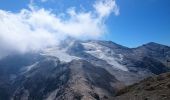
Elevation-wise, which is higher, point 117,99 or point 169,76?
point 169,76

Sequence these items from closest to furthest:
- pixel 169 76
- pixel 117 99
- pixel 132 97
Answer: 1. pixel 132 97
2. pixel 117 99
3. pixel 169 76

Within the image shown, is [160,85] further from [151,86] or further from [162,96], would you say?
[162,96]

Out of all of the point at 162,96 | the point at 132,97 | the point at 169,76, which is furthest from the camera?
the point at 169,76

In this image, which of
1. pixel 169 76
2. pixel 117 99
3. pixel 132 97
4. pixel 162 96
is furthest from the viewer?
pixel 169 76

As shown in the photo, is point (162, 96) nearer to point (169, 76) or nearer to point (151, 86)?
point (151, 86)

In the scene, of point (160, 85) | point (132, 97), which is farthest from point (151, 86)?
point (132, 97)

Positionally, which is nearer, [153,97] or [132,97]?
[153,97]

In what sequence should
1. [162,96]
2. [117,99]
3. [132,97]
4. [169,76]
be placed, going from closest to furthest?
[162,96] < [132,97] < [117,99] < [169,76]

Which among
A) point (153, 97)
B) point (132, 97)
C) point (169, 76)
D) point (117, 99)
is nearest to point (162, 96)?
point (153, 97)
